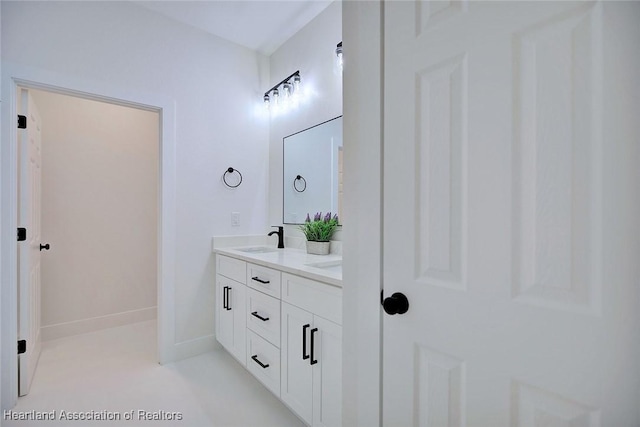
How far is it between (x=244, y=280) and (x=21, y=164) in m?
1.50

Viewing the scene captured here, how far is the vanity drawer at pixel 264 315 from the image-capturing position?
1.68 m

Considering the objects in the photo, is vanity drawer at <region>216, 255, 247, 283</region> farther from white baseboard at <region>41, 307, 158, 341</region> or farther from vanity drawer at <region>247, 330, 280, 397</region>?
white baseboard at <region>41, 307, 158, 341</region>

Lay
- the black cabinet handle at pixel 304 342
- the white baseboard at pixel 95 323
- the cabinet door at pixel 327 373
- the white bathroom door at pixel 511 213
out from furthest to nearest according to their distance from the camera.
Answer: the white baseboard at pixel 95 323 < the black cabinet handle at pixel 304 342 < the cabinet door at pixel 327 373 < the white bathroom door at pixel 511 213

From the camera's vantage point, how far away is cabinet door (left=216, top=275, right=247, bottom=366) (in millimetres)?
2045

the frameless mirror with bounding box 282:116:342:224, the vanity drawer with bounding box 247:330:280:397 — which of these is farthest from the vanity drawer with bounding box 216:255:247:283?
the frameless mirror with bounding box 282:116:342:224

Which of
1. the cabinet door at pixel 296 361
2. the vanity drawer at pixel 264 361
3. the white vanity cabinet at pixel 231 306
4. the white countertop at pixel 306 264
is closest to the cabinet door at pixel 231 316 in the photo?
the white vanity cabinet at pixel 231 306

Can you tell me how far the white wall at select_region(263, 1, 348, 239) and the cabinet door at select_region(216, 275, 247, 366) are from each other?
66cm

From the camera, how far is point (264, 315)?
1795 millimetres

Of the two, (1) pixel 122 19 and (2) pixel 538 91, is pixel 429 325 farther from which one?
(1) pixel 122 19

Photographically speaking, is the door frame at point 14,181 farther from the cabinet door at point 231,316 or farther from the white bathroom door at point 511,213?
the white bathroom door at point 511,213

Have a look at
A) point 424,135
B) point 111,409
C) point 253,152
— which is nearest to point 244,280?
point 111,409

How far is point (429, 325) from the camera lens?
0.81 metres

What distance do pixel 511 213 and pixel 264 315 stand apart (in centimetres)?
147

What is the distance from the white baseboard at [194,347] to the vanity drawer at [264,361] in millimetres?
681
